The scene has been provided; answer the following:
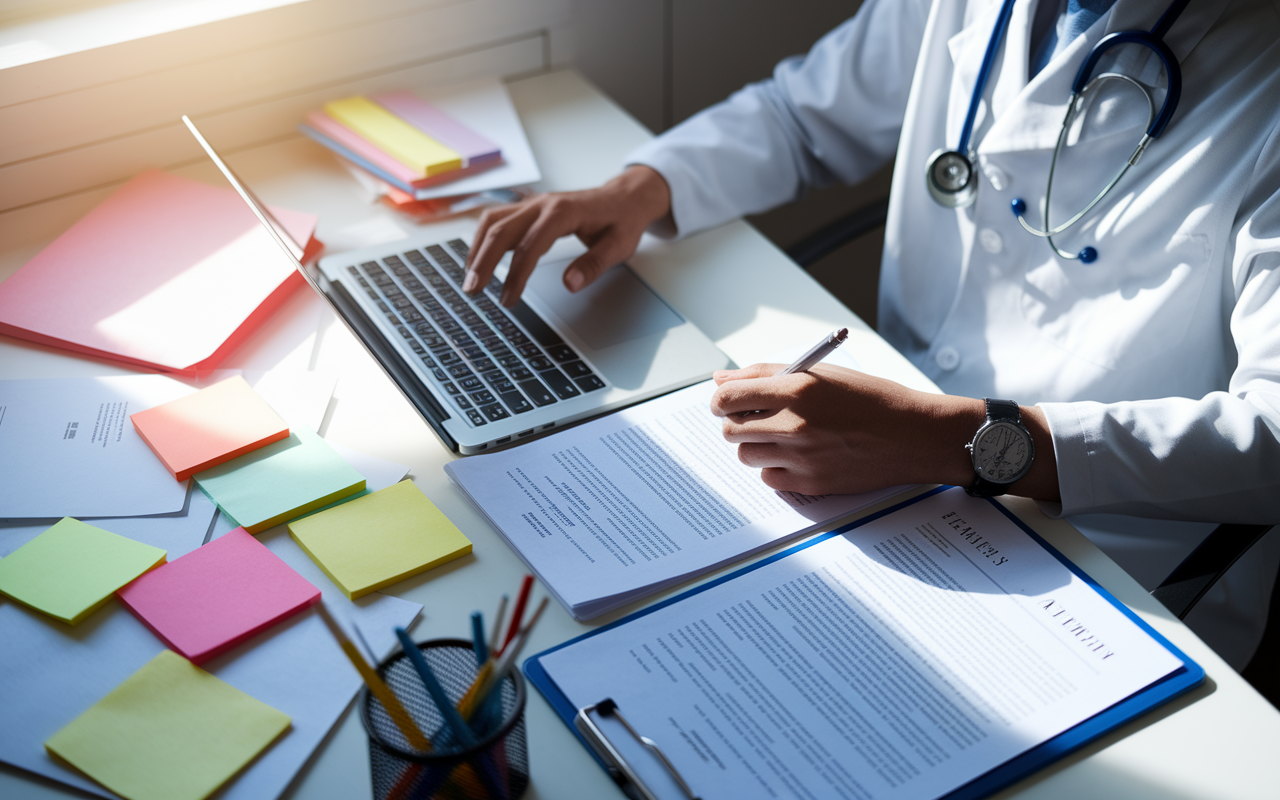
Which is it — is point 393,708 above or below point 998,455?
above

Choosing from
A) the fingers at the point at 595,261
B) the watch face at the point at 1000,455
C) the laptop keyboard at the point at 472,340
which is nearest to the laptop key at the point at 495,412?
the laptop keyboard at the point at 472,340

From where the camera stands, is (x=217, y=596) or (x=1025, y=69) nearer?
(x=217, y=596)

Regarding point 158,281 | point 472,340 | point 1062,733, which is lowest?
point 1062,733

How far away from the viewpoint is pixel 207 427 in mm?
931

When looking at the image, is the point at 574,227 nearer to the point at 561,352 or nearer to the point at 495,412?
the point at 561,352

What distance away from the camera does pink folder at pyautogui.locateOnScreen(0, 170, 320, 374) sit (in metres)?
1.04

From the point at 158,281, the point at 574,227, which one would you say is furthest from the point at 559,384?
the point at 158,281

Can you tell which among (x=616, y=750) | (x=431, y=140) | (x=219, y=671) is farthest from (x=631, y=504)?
(x=431, y=140)

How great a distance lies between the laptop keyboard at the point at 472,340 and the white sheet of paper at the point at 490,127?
0.15 metres

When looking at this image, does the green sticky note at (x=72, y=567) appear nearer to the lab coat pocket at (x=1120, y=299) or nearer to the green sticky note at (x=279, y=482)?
the green sticky note at (x=279, y=482)

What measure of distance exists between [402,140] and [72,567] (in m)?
0.74

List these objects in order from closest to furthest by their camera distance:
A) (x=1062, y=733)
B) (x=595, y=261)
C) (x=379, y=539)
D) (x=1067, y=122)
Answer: (x=1062, y=733)
(x=379, y=539)
(x=1067, y=122)
(x=595, y=261)

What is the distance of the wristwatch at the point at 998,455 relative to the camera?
0.87 metres

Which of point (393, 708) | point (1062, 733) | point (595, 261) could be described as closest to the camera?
point (393, 708)
